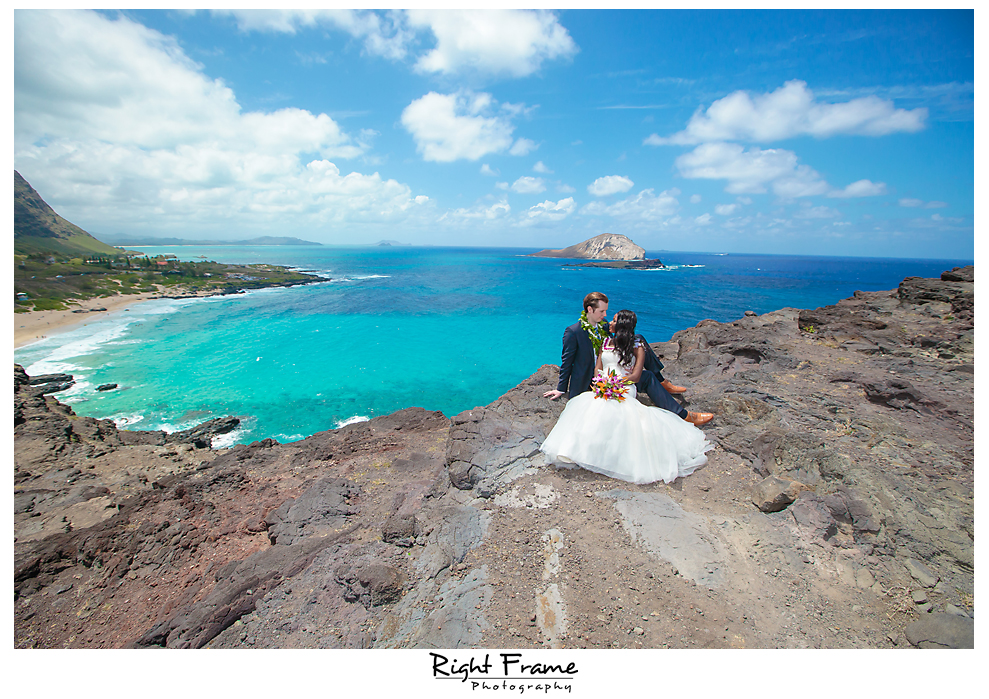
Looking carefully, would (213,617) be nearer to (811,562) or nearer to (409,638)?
(409,638)

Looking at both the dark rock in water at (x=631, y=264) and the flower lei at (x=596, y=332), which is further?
the dark rock in water at (x=631, y=264)

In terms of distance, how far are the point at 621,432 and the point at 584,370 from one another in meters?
0.90

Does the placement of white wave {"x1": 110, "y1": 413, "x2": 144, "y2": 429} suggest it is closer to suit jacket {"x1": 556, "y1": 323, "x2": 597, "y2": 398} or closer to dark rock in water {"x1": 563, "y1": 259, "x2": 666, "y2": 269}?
suit jacket {"x1": 556, "y1": 323, "x2": 597, "y2": 398}

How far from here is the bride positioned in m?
4.04

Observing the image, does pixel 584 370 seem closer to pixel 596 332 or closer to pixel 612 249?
pixel 596 332

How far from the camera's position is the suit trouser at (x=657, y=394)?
4824mm

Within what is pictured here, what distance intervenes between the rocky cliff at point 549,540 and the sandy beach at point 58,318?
31.3m

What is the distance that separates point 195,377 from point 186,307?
29135mm

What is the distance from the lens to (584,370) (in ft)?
15.2

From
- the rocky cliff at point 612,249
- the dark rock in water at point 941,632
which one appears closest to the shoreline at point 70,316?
the dark rock in water at point 941,632

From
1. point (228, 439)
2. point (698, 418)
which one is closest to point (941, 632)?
point (698, 418)

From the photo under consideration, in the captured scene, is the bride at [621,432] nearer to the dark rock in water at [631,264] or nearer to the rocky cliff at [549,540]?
the rocky cliff at [549,540]
